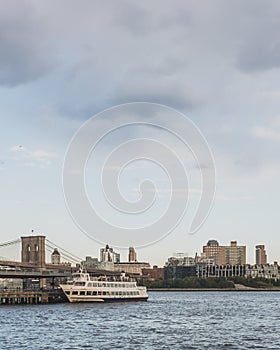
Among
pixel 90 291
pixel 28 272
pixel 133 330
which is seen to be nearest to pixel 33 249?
pixel 28 272

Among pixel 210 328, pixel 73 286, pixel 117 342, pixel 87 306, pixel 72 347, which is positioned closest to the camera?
pixel 72 347

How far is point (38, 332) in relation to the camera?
62.7m

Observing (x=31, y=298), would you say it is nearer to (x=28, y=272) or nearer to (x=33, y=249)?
(x=28, y=272)

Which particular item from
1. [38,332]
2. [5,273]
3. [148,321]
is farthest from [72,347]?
[5,273]

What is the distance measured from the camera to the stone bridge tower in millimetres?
180000

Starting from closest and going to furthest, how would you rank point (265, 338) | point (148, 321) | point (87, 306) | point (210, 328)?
point (265, 338), point (210, 328), point (148, 321), point (87, 306)

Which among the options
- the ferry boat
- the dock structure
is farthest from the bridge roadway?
the ferry boat

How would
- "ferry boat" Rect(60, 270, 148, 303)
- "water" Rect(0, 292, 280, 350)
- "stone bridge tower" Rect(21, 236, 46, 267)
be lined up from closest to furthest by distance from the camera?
"water" Rect(0, 292, 280, 350)
"ferry boat" Rect(60, 270, 148, 303)
"stone bridge tower" Rect(21, 236, 46, 267)

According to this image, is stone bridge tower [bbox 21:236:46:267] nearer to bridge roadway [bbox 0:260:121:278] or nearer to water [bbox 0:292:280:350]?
bridge roadway [bbox 0:260:121:278]

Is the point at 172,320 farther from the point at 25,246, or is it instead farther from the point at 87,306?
the point at 25,246

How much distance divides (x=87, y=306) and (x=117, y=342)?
46.9 metres

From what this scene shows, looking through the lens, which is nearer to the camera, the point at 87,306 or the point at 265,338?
the point at 265,338

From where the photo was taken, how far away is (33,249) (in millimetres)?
185375

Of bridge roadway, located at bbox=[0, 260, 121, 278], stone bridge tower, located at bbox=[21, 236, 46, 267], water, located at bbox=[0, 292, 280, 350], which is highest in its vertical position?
stone bridge tower, located at bbox=[21, 236, 46, 267]
